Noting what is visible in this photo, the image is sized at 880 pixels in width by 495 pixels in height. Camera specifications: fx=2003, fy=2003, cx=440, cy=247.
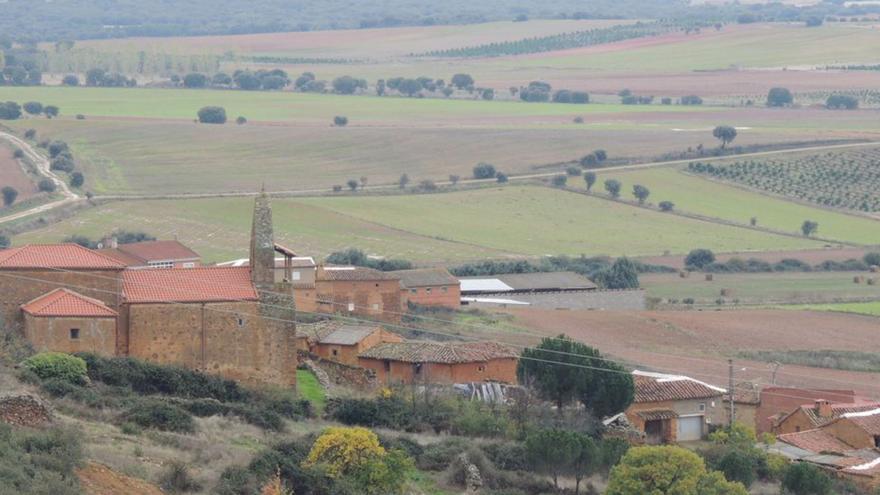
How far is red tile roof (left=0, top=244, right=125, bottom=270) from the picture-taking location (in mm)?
40594

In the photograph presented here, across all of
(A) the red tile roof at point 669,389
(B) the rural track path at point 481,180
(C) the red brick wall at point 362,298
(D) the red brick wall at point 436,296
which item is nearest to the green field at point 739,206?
(B) the rural track path at point 481,180

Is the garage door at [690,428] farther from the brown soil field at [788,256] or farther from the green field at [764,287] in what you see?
the brown soil field at [788,256]

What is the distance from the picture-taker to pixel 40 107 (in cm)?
13662

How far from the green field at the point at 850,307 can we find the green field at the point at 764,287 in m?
0.36

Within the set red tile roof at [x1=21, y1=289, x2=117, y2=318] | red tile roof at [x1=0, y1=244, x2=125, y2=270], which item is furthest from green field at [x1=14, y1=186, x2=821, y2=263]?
red tile roof at [x1=21, y1=289, x2=117, y2=318]

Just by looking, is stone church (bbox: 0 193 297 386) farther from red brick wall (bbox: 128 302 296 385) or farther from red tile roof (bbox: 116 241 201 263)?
red tile roof (bbox: 116 241 201 263)

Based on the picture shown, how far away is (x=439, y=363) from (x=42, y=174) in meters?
61.3

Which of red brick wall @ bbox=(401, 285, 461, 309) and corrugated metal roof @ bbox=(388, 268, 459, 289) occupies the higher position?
corrugated metal roof @ bbox=(388, 268, 459, 289)

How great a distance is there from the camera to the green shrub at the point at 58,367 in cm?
3597

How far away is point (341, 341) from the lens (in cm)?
4672

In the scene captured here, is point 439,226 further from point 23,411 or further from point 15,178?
point 23,411

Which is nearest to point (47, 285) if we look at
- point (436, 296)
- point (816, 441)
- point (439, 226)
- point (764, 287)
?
point (816, 441)

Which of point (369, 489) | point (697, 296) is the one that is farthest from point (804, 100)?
point (369, 489)

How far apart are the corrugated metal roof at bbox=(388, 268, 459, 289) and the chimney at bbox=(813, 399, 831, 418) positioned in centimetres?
2049
